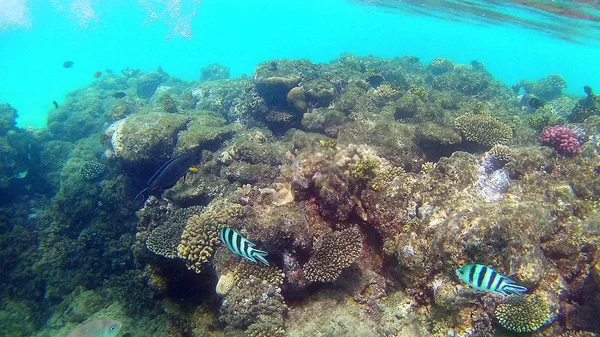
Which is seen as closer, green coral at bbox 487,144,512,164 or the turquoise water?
the turquoise water

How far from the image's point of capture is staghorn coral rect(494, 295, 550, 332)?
4441 mm

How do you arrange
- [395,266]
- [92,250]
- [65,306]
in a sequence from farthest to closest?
[92,250] → [65,306] → [395,266]

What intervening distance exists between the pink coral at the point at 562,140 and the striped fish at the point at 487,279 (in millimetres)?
6132

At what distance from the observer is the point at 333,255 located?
5285mm

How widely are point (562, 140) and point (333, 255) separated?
6.56m

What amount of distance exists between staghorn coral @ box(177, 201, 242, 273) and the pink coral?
7.75 m

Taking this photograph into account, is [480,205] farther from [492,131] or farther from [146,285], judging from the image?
[146,285]

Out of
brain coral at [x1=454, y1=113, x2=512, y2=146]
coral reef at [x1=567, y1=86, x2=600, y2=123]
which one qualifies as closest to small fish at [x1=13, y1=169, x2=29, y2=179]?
brain coral at [x1=454, y1=113, x2=512, y2=146]

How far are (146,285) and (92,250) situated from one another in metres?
3.68

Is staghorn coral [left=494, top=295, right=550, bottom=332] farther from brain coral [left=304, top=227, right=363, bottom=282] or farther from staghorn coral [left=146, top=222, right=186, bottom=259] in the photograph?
staghorn coral [left=146, top=222, right=186, bottom=259]

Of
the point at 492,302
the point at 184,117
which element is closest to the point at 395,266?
the point at 492,302

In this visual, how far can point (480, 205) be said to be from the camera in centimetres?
508

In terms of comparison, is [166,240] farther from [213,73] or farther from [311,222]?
[213,73]

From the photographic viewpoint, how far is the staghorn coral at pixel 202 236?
19.3 feet
